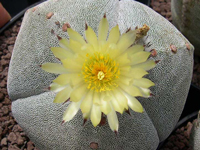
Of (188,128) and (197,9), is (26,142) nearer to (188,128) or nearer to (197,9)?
(188,128)

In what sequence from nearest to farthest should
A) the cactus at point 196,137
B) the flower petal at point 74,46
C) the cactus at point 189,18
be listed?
the flower petal at point 74,46, the cactus at point 196,137, the cactus at point 189,18

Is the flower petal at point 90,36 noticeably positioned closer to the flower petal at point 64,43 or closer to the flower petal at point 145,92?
the flower petal at point 64,43

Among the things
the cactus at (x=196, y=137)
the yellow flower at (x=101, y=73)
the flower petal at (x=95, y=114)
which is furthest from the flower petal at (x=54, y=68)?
the cactus at (x=196, y=137)

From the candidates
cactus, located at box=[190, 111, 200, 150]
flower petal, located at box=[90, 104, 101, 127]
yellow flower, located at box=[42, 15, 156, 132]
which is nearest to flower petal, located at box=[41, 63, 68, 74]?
yellow flower, located at box=[42, 15, 156, 132]

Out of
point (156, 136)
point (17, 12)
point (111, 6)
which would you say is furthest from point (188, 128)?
point (17, 12)

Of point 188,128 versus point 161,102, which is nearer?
point 161,102

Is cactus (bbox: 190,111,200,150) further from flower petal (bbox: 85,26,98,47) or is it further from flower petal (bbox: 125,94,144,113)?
flower petal (bbox: 85,26,98,47)
